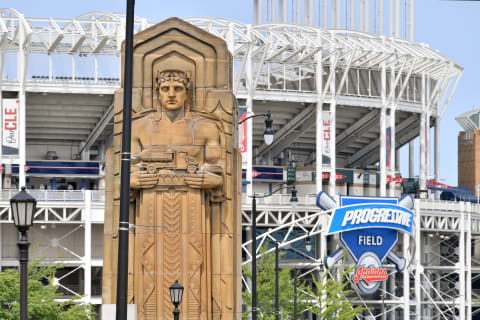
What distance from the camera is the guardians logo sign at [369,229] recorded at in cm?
9412

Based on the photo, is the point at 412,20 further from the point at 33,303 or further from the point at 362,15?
the point at 33,303

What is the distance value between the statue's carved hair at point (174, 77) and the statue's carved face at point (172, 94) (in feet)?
0.31

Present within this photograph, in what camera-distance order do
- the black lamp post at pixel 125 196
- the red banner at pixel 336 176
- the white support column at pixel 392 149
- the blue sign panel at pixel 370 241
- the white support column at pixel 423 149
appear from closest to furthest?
the black lamp post at pixel 125 196
the blue sign panel at pixel 370 241
the red banner at pixel 336 176
the white support column at pixel 392 149
the white support column at pixel 423 149

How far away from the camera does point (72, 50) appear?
299ft

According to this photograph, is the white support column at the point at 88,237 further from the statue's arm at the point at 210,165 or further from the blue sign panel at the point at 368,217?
the statue's arm at the point at 210,165

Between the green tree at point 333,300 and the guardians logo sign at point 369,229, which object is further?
the guardians logo sign at point 369,229

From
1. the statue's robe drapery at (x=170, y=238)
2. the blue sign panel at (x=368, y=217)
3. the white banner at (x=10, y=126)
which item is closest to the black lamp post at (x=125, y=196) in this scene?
the statue's robe drapery at (x=170, y=238)

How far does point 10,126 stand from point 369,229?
28.7 meters

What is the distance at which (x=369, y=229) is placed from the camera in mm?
95875

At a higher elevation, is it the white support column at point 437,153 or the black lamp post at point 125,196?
the white support column at point 437,153

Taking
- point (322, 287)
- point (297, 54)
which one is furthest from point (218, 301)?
point (297, 54)

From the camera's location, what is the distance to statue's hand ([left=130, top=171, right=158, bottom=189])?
35.6m

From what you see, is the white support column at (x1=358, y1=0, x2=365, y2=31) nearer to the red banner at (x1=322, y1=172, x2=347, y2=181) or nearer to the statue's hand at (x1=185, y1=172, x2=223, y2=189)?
the red banner at (x1=322, y1=172, x2=347, y2=181)

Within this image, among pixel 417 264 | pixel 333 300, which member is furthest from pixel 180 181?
pixel 417 264
